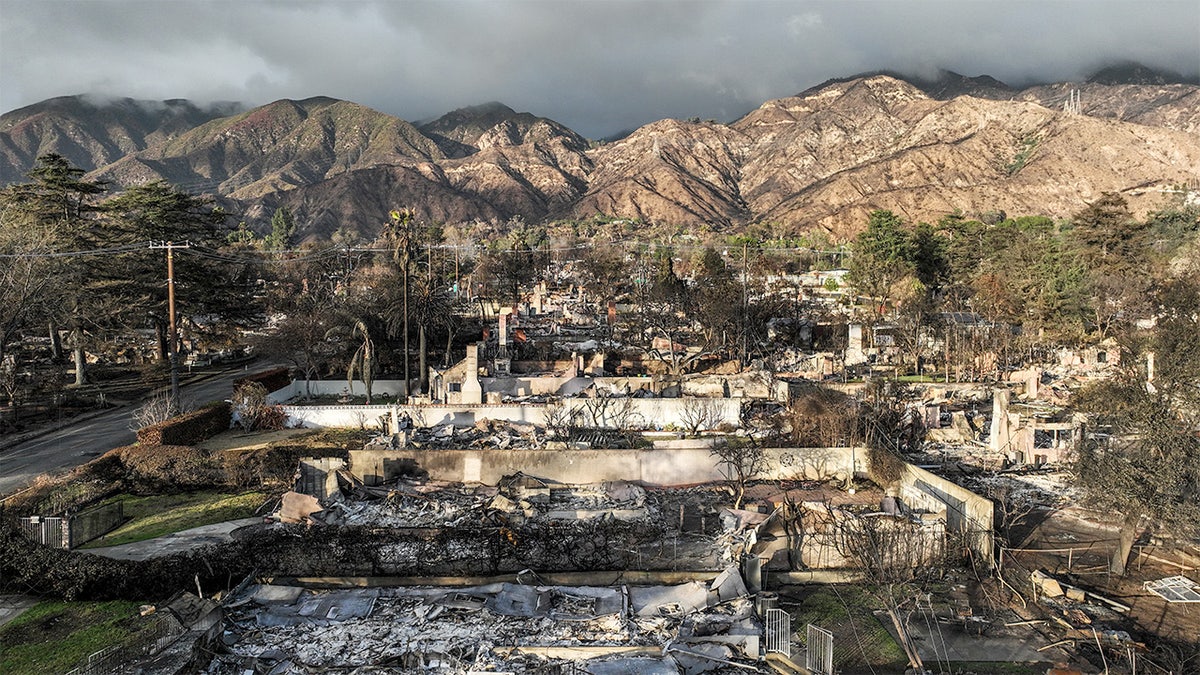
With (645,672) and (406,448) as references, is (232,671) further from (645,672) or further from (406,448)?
(406,448)

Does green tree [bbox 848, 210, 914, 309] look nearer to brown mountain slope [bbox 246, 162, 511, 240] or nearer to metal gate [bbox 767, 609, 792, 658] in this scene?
metal gate [bbox 767, 609, 792, 658]

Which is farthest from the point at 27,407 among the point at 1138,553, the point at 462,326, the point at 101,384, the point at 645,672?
the point at 1138,553

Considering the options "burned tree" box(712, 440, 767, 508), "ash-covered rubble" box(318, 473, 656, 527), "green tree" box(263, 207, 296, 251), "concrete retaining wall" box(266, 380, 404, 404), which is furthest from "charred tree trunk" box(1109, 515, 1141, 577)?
"green tree" box(263, 207, 296, 251)

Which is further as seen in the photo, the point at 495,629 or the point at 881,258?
the point at 881,258

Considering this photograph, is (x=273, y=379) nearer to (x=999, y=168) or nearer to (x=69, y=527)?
(x=69, y=527)

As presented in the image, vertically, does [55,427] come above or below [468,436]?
below

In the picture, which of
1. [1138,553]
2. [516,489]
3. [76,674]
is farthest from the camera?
[516,489]

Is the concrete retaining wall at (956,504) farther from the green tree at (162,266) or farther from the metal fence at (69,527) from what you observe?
the green tree at (162,266)

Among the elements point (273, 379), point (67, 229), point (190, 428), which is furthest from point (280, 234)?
point (190, 428)
